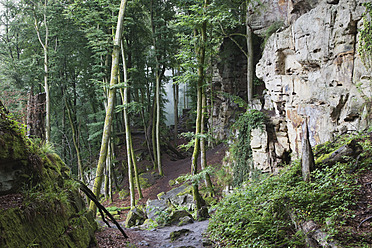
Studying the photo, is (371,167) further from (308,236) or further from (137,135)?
(137,135)

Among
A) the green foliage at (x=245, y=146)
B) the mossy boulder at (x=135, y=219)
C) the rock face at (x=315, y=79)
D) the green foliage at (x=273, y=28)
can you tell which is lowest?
the mossy boulder at (x=135, y=219)

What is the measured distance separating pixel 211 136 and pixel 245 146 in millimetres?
2798

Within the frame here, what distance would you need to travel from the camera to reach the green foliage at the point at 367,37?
666 centimetres

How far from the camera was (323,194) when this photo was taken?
146 inches

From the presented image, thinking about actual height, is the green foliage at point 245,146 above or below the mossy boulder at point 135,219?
above

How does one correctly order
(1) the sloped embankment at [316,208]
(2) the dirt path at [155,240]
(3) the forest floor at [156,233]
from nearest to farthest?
(1) the sloped embankment at [316,208], (2) the dirt path at [155,240], (3) the forest floor at [156,233]

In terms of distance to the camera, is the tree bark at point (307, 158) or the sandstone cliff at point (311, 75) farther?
the sandstone cliff at point (311, 75)

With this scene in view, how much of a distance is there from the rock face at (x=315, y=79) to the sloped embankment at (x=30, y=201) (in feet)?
25.0

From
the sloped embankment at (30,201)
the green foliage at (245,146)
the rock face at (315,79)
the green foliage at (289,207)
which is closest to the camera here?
the sloped embankment at (30,201)

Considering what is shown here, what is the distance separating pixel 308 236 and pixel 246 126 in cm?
842

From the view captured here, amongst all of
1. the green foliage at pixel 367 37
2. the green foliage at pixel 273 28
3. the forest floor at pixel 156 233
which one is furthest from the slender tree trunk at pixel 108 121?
the green foliage at pixel 273 28

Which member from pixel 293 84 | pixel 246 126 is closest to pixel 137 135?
pixel 246 126

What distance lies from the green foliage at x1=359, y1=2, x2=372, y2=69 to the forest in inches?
1.8

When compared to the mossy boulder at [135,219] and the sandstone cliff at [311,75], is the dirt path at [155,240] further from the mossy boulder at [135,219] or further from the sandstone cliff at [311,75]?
the sandstone cliff at [311,75]
